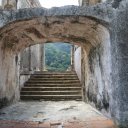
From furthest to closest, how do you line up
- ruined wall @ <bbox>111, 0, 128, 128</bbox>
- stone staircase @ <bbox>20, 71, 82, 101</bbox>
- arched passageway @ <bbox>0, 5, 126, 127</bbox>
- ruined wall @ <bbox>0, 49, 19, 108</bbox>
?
stone staircase @ <bbox>20, 71, 82, 101</bbox> < ruined wall @ <bbox>0, 49, 19, 108</bbox> < arched passageway @ <bbox>0, 5, 126, 127</bbox> < ruined wall @ <bbox>111, 0, 128, 128</bbox>

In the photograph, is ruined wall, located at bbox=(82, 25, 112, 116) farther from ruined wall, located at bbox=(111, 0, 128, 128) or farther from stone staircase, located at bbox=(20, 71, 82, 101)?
stone staircase, located at bbox=(20, 71, 82, 101)

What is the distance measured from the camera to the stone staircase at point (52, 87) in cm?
977

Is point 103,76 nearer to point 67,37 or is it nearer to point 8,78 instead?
point 67,37

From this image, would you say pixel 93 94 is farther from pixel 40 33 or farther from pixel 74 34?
pixel 40 33

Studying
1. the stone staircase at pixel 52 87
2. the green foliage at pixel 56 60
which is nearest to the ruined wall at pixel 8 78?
the stone staircase at pixel 52 87

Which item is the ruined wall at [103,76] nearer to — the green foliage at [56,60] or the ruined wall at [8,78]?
the ruined wall at [8,78]

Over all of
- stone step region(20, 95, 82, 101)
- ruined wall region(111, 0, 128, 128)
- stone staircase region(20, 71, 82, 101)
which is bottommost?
stone step region(20, 95, 82, 101)

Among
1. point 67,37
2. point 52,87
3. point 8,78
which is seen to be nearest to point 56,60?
point 52,87

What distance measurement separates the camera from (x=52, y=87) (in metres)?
10.7

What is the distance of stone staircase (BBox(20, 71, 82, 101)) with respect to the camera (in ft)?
32.0

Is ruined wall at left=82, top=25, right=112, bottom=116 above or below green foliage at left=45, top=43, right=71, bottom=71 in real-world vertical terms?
below

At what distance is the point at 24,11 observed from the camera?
4.91 meters

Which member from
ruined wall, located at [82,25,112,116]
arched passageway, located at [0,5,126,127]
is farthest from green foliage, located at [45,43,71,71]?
ruined wall, located at [82,25,112,116]

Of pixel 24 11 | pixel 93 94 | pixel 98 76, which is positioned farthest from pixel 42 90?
pixel 24 11
